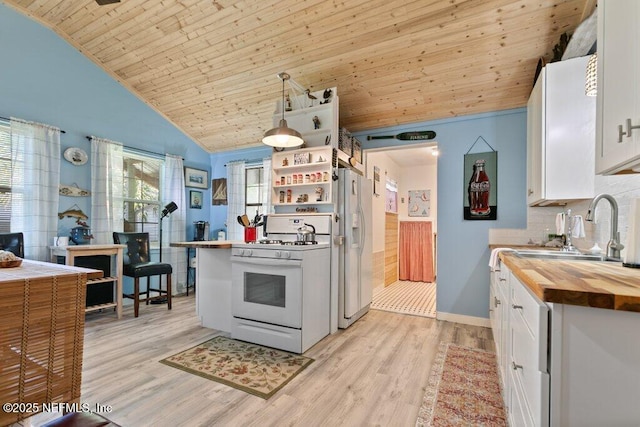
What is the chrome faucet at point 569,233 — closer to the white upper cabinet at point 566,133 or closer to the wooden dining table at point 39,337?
the white upper cabinet at point 566,133

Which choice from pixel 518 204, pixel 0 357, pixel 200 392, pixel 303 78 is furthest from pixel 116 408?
pixel 518 204

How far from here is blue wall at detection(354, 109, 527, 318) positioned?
3.29m

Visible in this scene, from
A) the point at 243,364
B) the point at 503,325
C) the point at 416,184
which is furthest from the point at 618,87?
the point at 416,184

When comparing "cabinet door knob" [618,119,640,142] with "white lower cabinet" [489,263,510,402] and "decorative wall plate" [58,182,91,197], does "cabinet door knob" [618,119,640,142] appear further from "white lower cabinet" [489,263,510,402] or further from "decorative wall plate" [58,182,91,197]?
"decorative wall plate" [58,182,91,197]

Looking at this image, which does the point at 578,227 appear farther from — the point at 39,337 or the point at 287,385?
the point at 39,337

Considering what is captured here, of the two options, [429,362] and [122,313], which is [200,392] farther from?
[122,313]

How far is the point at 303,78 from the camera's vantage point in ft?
11.3

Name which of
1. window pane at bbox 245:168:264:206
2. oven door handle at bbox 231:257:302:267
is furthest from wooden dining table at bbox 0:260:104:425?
window pane at bbox 245:168:264:206

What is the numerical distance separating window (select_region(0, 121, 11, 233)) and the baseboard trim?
5.01m

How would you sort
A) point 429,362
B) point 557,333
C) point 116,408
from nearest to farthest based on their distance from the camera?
1. point 557,333
2. point 116,408
3. point 429,362

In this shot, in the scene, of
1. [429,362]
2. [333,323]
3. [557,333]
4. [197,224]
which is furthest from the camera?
[197,224]

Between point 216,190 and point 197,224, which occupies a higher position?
point 216,190

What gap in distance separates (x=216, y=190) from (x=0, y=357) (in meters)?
4.25

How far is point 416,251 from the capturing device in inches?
243
